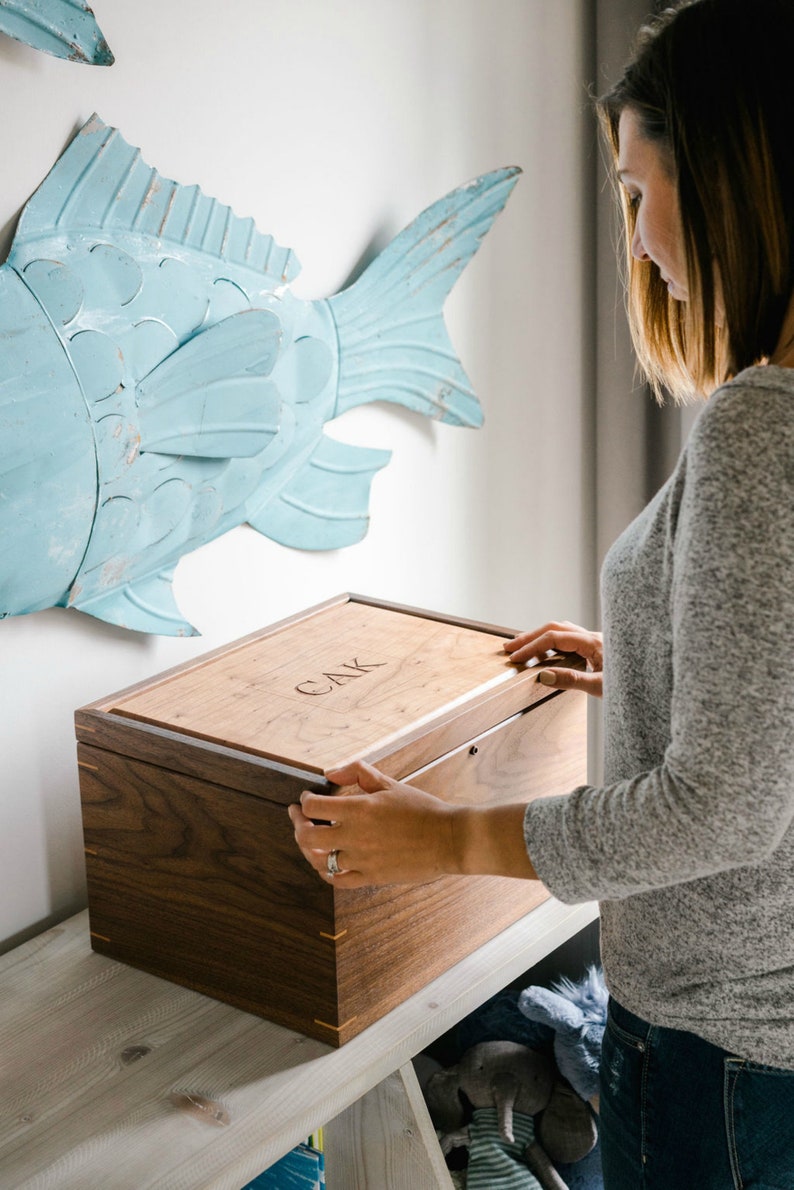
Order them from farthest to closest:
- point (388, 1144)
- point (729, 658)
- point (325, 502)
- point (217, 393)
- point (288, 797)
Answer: point (325, 502), point (217, 393), point (388, 1144), point (288, 797), point (729, 658)

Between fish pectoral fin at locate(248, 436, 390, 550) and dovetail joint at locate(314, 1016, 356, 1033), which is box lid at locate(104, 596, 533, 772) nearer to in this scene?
fish pectoral fin at locate(248, 436, 390, 550)

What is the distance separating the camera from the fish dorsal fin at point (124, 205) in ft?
3.49

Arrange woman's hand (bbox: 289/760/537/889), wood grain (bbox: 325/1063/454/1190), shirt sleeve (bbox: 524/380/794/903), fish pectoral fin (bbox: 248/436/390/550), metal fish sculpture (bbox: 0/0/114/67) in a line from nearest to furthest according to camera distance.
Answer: shirt sleeve (bbox: 524/380/794/903), woman's hand (bbox: 289/760/537/889), metal fish sculpture (bbox: 0/0/114/67), wood grain (bbox: 325/1063/454/1190), fish pectoral fin (bbox: 248/436/390/550)

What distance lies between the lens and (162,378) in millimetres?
1170

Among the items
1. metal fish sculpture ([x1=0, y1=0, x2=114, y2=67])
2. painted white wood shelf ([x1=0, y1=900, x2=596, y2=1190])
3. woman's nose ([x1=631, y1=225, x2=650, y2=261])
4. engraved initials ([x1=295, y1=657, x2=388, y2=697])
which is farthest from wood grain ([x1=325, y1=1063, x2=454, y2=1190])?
metal fish sculpture ([x1=0, y1=0, x2=114, y2=67])

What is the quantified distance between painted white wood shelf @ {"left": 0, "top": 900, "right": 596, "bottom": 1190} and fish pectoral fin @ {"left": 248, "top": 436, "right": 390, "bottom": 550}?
0.49 meters

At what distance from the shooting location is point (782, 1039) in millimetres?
781

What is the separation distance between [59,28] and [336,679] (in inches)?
24.7

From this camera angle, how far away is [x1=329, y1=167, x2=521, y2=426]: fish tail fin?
140cm

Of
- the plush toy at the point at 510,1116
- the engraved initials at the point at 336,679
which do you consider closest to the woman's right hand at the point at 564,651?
the engraved initials at the point at 336,679

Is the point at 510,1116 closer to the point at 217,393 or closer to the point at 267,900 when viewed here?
Result: the point at 267,900

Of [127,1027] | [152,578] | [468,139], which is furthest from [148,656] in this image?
[468,139]

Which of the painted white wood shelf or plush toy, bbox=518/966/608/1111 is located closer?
the painted white wood shelf

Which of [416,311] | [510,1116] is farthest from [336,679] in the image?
[510,1116]
